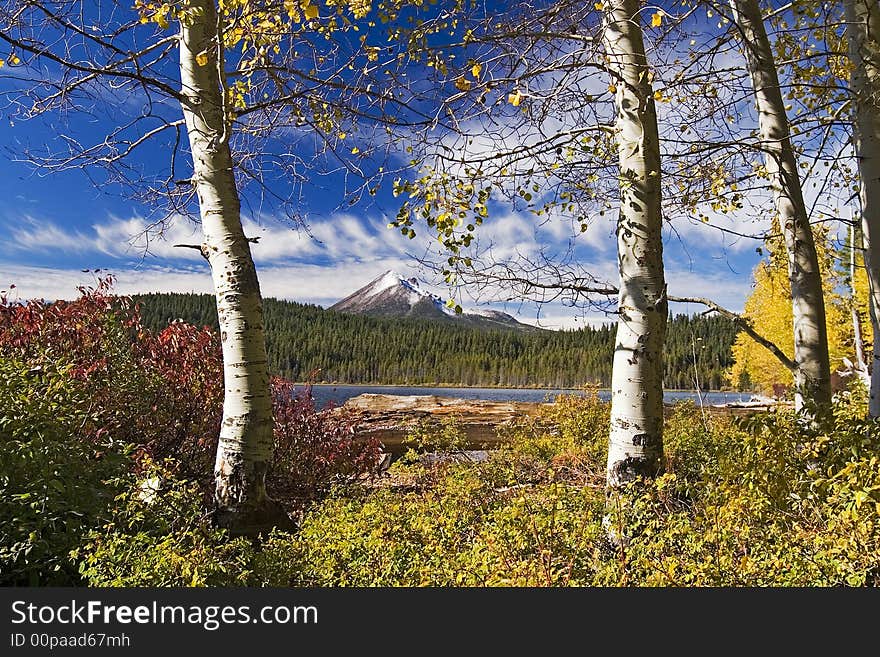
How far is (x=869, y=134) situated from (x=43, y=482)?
6196mm

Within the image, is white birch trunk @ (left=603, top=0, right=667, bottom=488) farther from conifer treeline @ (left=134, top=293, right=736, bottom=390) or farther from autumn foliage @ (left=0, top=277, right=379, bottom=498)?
conifer treeline @ (left=134, top=293, right=736, bottom=390)

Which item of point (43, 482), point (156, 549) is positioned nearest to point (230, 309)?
point (43, 482)

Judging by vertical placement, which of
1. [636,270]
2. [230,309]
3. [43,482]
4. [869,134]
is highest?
[869,134]

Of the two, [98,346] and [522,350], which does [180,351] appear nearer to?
[98,346]

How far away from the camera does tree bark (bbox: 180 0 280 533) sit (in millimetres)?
4754

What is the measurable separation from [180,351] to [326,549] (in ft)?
12.0

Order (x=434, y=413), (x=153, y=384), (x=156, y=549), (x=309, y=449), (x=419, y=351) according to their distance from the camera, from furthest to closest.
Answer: (x=419, y=351) < (x=434, y=413) < (x=309, y=449) < (x=153, y=384) < (x=156, y=549)

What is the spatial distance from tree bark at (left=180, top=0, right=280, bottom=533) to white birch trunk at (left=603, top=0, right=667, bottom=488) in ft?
8.51

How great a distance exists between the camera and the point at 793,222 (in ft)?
16.9

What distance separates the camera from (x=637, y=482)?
3.97 m

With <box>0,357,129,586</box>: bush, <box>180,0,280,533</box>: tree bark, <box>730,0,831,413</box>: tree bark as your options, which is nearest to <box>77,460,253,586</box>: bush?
<box>0,357,129,586</box>: bush

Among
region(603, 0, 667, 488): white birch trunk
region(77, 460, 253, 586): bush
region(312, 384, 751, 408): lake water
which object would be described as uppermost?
region(603, 0, 667, 488): white birch trunk

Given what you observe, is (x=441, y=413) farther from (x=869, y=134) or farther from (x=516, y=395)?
(x=516, y=395)

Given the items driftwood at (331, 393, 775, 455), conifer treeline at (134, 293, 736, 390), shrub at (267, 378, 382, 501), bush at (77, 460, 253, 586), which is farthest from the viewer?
conifer treeline at (134, 293, 736, 390)
